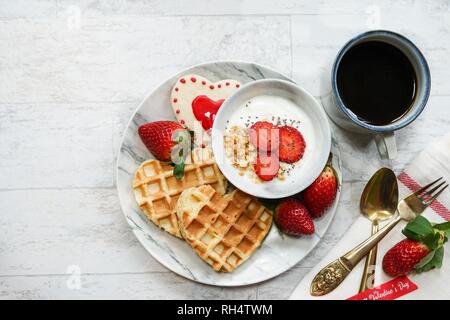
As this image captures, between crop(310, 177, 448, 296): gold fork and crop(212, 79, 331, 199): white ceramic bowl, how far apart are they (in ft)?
0.94

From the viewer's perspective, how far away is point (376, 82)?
135cm

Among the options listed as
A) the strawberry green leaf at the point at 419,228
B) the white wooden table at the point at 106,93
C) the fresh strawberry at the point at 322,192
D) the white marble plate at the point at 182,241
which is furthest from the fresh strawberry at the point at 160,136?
the strawberry green leaf at the point at 419,228

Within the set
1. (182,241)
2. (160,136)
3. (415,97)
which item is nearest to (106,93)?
(160,136)

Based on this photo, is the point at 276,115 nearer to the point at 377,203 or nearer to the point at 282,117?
the point at 282,117

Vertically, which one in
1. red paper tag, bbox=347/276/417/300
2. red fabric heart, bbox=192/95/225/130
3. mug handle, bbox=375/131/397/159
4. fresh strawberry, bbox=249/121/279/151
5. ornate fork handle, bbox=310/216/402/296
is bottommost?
red paper tag, bbox=347/276/417/300

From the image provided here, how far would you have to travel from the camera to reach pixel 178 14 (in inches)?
59.9

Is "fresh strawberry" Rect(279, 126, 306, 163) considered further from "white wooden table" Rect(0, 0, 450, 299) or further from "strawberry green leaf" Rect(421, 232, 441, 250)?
"strawberry green leaf" Rect(421, 232, 441, 250)

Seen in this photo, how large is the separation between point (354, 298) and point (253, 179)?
1.55 ft

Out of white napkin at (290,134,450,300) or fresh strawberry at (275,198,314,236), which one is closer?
fresh strawberry at (275,198,314,236)

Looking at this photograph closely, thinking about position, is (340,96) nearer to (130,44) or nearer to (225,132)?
(225,132)

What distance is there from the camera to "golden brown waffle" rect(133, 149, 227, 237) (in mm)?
1396

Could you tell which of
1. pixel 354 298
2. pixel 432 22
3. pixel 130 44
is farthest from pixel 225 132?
pixel 432 22

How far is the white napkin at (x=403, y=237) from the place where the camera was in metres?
1.46

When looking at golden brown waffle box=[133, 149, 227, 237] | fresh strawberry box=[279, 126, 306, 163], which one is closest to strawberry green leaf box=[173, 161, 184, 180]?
golden brown waffle box=[133, 149, 227, 237]
